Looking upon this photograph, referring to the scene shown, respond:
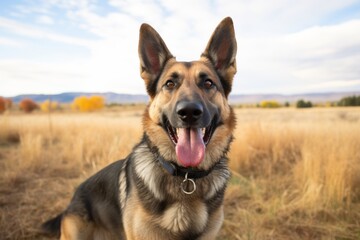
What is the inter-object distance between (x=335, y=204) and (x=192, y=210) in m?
3.12

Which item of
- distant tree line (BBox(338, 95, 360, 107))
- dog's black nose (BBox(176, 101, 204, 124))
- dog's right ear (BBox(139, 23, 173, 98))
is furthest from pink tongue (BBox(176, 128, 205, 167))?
distant tree line (BBox(338, 95, 360, 107))

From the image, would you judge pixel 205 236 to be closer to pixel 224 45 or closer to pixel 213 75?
pixel 213 75

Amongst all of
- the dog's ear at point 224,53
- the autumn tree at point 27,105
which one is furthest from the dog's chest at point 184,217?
the autumn tree at point 27,105

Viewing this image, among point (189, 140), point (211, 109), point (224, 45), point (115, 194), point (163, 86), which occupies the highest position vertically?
point (224, 45)

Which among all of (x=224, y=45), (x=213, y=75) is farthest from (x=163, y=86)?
Result: (x=224, y=45)

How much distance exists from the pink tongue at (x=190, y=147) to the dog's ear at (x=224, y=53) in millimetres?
780

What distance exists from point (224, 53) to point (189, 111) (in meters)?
1.07

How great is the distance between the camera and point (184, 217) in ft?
7.98

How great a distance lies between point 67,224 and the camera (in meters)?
2.96

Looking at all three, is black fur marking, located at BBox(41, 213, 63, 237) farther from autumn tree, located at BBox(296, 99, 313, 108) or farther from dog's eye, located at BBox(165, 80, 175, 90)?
autumn tree, located at BBox(296, 99, 313, 108)

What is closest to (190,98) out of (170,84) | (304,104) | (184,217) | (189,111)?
(189,111)

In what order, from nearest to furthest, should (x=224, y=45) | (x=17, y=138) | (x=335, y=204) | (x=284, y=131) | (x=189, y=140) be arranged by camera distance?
(x=189, y=140), (x=224, y=45), (x=335, y=204), (x=284, y=131), (x=17, y=138)

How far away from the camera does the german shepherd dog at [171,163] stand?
242 cm

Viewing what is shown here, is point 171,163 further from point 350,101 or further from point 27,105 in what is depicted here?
point 27,105
